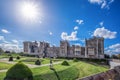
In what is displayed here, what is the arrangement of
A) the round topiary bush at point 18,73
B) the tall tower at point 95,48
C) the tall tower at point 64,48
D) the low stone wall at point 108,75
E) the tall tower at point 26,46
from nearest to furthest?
the round topiary bush at point 18,73, the low stone wall at point 108,75, the tall tower at point 95,48, the tall tower at point 64,48, the tall tower at point 26,46

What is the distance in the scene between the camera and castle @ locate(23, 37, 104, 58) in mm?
69875

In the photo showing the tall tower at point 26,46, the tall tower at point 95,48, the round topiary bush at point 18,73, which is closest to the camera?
the round topiary bush at point 18,73

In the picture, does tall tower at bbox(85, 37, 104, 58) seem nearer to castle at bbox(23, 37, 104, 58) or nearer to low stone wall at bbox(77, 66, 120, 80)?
castle at bbox(23, 37, 104, 58)

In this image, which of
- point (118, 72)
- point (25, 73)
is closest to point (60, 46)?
point (118, 72)

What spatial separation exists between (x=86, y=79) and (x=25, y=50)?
91364 mm

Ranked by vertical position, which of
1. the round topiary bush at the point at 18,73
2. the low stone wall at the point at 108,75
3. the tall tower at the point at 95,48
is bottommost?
the low stone wall at the point at 108,75

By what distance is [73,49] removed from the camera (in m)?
78.6

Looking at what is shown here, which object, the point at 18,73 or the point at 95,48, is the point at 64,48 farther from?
the point at 18,73

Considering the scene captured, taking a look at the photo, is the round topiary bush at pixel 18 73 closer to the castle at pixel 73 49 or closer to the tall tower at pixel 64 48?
the castle at pixel 73 49

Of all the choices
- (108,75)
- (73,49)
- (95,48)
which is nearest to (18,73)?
(108,75)

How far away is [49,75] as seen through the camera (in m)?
17.0

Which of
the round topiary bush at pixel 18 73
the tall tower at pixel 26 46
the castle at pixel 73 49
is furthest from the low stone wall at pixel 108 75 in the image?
the tall tower at pixel 26 46

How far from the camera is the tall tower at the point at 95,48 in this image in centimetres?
6969

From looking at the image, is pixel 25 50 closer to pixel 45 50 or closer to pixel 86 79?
pixel 45 50
